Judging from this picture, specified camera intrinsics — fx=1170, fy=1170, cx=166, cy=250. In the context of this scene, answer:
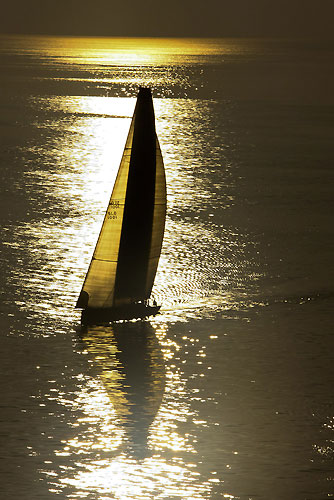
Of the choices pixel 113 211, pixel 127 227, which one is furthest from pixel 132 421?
pixel 113 211

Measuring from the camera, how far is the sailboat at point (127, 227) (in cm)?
2516

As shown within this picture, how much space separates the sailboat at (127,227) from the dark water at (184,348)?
0.66 meters

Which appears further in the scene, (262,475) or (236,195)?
(236,195)

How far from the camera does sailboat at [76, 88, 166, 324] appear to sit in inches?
990

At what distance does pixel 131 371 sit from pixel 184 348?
2129 millimetres

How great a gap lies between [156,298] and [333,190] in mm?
20210

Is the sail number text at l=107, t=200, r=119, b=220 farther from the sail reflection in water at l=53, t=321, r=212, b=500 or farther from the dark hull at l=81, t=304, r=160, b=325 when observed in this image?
the sail reflection in water at l=53, t=321, r=212, b=500

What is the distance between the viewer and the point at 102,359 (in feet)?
76.2

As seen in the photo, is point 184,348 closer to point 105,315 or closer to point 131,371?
point 105,315

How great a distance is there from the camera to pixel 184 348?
2444 centimetres

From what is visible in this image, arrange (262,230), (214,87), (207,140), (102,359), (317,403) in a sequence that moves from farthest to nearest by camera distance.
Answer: (214,87), (207,140), (262,230), (102,359), (317,403)

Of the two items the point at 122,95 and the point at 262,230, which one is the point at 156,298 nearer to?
the point at 262,230

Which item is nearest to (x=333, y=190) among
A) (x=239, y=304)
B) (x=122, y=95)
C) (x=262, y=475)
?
(x=239, y=304)

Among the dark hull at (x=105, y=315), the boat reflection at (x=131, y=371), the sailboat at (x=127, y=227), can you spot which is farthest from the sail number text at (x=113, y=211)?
the boat reflection at (x=131, y=371)
